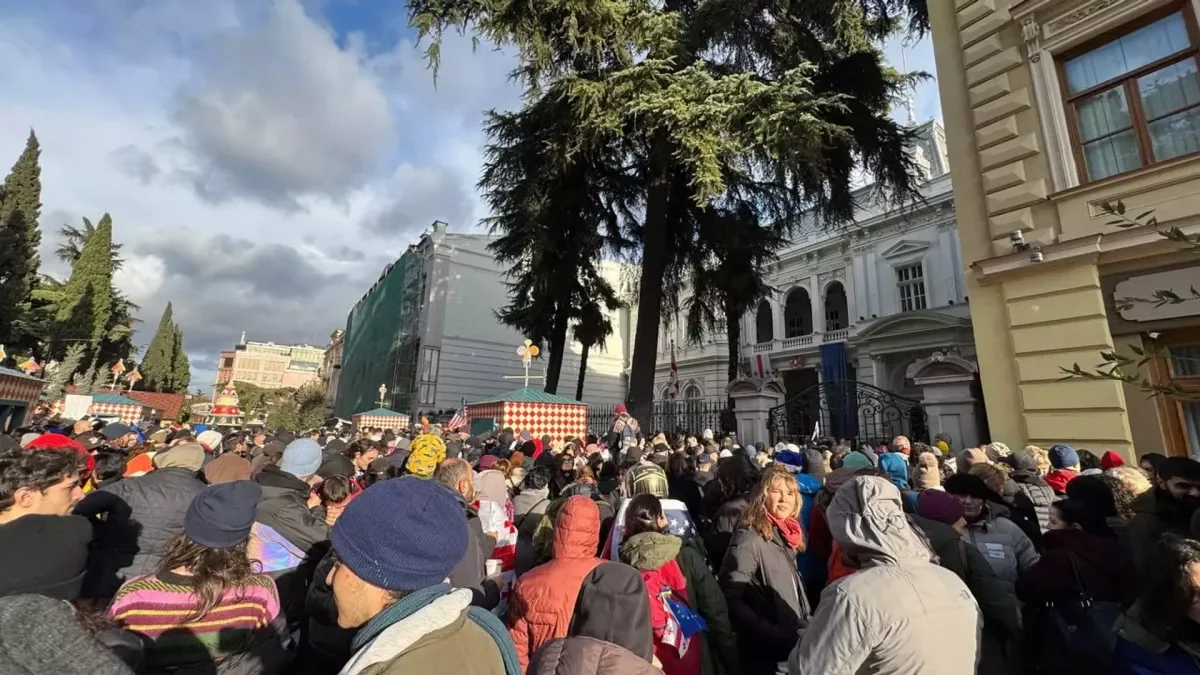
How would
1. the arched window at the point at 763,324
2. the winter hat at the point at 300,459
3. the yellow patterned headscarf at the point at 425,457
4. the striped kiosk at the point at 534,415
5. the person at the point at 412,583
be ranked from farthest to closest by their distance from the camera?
1. the arched window at the point at 763,324
2. the striped kiosk at the point at 534,415
3. the yellow patterned headscarf at the point at 425,457
4. the winter hat at the point at 300,459
5. the person at the point at 412,583

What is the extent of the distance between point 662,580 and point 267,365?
132m

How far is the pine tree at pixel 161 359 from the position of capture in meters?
45.9

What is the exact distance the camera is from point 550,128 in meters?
12.2

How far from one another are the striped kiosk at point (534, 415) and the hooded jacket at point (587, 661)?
11334mm

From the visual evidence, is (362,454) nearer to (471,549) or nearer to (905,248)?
(471,549)

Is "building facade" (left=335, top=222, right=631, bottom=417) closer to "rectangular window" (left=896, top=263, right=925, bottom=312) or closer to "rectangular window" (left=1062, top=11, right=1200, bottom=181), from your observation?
"rectangular window" (left=896, top=263, right=925, bottom=312)

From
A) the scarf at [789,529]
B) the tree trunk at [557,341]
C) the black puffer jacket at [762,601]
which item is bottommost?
the black puffer jacket at [762,601]

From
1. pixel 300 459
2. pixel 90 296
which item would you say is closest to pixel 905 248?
pixel 300 459

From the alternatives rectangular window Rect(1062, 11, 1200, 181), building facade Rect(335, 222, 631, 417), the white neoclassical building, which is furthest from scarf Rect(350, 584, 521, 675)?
building facade Rect(335, 222, 631, 417)

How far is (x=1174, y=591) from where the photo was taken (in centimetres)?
186

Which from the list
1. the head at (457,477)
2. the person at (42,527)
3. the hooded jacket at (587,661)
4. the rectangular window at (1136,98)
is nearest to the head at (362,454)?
the head at (457,477)

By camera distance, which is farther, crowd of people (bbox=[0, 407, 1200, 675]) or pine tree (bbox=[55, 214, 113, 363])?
pine tree (bbox=[55, 214, 113, 363])

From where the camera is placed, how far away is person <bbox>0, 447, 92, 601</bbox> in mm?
1860

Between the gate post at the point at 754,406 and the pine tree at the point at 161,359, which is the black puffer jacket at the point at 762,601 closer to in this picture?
the gate post at the point at 754,406
